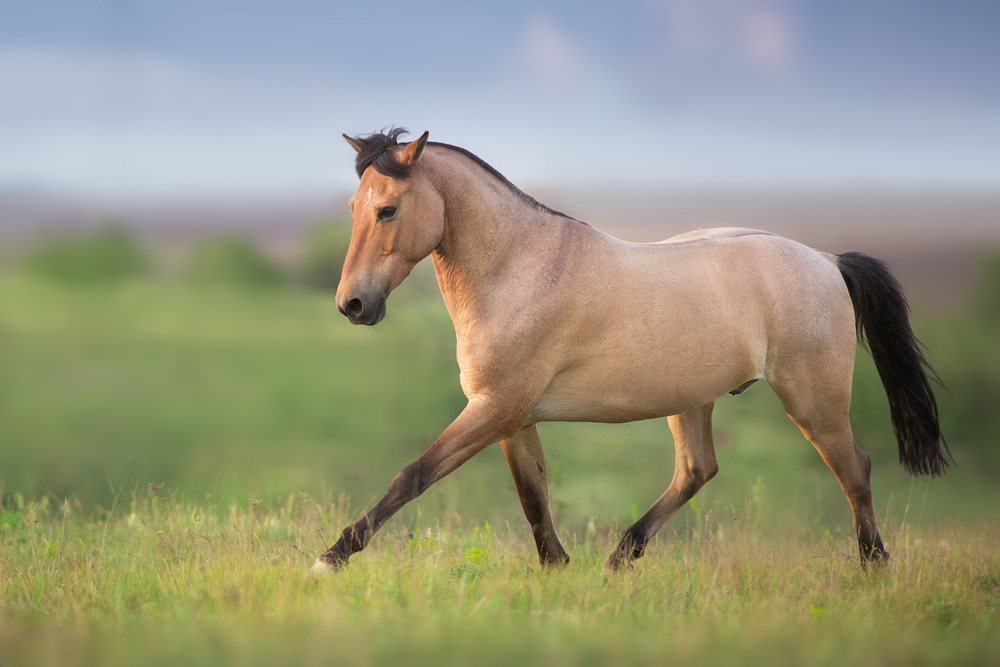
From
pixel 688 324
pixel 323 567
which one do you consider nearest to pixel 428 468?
pixel 323 567

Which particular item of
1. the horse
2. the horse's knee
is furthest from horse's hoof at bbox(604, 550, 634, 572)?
the horse's knee

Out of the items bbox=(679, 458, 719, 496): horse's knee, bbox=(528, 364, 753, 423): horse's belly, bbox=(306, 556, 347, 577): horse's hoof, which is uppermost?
bbox=(528, 364, 753, 423): horse's belly

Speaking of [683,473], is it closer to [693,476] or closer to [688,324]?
[693,476]

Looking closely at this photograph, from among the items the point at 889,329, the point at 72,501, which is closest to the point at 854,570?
the point at 889,329

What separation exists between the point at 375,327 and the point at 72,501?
4.17 metres

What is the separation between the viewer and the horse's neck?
3979 millimetres

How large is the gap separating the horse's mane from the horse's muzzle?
0.64 metres

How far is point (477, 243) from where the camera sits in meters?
4.01

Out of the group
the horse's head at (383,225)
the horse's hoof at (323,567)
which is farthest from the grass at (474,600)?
the horse's head at (383,225)

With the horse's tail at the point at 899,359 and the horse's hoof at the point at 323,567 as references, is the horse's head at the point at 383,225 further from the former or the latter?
the horse's tail at the point at 899,359

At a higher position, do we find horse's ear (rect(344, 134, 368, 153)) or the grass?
horse's ear (rect(344, 134, 368, 153))

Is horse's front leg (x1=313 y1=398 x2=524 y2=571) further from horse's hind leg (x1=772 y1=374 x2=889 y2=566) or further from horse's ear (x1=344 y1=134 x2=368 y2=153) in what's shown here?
horse's hind leg (x1=772 y1=374 x2=889 y2=566)

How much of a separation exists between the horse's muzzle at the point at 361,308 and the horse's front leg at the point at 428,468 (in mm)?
691

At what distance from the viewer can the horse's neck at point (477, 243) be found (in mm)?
3979
